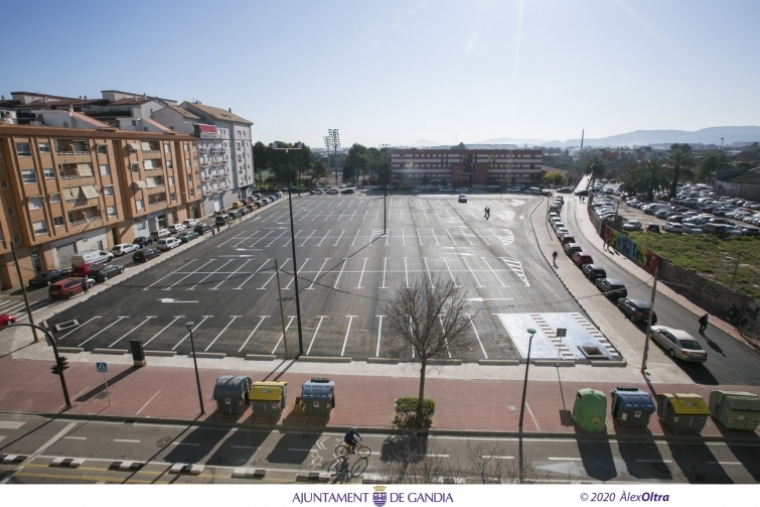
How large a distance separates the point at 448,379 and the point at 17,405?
20.4 metres

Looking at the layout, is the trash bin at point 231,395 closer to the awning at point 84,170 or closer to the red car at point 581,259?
the red car at point 581,259

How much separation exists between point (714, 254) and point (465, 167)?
70248mm

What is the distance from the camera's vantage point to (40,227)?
3691 centimetres

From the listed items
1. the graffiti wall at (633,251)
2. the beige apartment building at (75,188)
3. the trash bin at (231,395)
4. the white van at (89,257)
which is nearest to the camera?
the trash bin at (231,395)

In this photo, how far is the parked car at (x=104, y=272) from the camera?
36.0 meters

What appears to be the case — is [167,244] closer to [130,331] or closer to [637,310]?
[130,331]

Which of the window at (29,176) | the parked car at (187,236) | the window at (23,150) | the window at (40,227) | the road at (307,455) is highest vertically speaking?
the window at (23,150)

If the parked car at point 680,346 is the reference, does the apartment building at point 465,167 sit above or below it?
above

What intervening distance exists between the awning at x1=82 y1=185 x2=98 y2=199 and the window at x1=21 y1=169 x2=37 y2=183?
508 cm

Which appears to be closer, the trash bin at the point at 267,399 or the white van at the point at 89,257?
the trash bin at the point at 267,399

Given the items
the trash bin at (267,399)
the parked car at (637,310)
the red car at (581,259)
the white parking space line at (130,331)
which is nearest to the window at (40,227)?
the white parking space line at (130,331)

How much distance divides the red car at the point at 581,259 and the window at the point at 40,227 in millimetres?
50358

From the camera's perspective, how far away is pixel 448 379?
2088cm

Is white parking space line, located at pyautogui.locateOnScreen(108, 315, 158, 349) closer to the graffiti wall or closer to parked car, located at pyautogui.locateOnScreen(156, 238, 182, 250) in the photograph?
parked car, located at pyautogui.locateOnScreen(156, 238, 182, 250)
